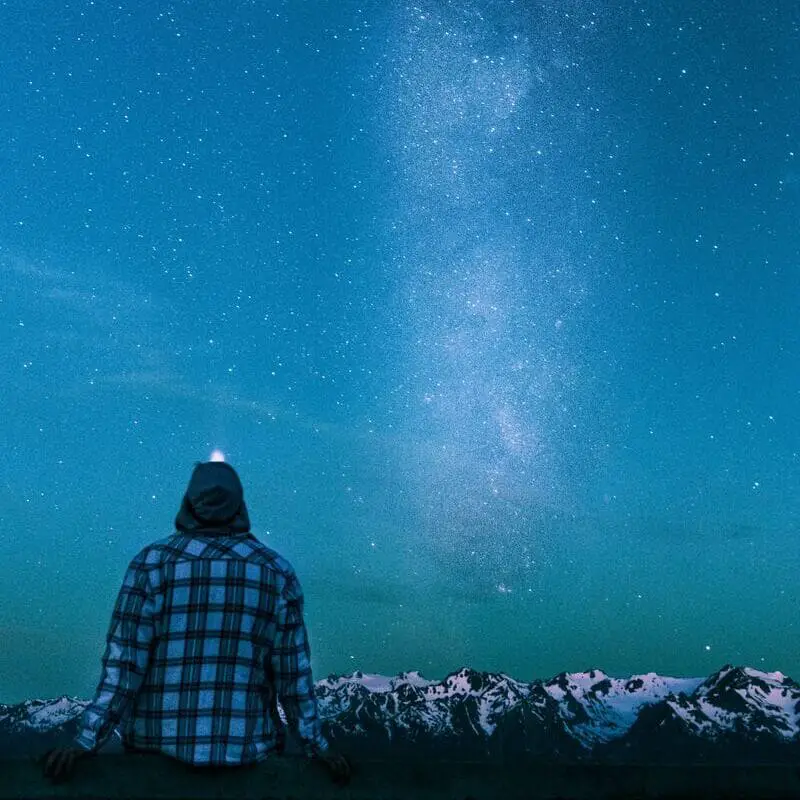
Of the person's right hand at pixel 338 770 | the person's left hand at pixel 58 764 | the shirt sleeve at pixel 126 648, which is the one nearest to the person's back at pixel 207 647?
the shirt sleeve at pixel 126 648

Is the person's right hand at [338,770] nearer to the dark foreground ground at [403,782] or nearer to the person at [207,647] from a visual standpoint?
the dark foreground ground at [403,782]

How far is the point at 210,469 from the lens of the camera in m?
3.91

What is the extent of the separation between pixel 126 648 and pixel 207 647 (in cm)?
32

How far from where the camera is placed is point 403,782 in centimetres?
273

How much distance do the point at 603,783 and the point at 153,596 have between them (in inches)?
75.9

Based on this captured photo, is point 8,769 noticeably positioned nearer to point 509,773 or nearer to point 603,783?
point 509,773

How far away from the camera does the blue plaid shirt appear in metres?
3.64

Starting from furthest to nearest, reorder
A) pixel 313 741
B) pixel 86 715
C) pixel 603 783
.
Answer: pixel 313 741 < pixel 86 715 < pixel 603 783

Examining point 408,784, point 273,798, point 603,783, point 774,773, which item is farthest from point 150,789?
point 774,773

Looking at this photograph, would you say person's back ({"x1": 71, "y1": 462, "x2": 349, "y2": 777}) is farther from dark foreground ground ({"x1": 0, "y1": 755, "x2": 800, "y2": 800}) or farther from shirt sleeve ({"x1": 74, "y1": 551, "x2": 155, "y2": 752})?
dark foreground ground ({"x1": 0, "y1": 755, "x2": 800, "y2": 800})

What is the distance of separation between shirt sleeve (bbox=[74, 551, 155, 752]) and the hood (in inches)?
10.3

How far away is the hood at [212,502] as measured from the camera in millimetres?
3869

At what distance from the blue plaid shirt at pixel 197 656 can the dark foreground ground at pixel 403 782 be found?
32.3 inches

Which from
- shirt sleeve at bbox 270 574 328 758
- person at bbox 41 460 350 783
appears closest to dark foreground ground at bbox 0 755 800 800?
person at bbox 41 460 350 783
